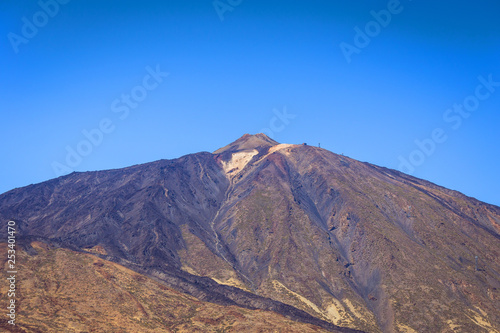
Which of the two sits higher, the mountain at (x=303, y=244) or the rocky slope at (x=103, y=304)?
the mountain at (x=303, y=244)

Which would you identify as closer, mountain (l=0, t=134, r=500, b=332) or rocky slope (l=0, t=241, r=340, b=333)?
rocky slope (l=0, t=241, r=340, b=333)

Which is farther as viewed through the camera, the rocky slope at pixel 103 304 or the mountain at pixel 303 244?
the mountain at pixel 303 244

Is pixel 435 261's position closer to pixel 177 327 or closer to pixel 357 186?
pixel 357 186

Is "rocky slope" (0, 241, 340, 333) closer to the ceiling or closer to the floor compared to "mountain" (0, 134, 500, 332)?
closer to the floor

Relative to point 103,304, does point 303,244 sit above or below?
above

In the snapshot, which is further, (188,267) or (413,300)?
(188,267)

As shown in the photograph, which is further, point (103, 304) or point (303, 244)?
point (303, 244)

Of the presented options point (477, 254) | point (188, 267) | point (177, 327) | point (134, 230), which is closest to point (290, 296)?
point (188, 267)

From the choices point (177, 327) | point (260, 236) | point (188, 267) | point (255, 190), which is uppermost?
point (255, 190)
